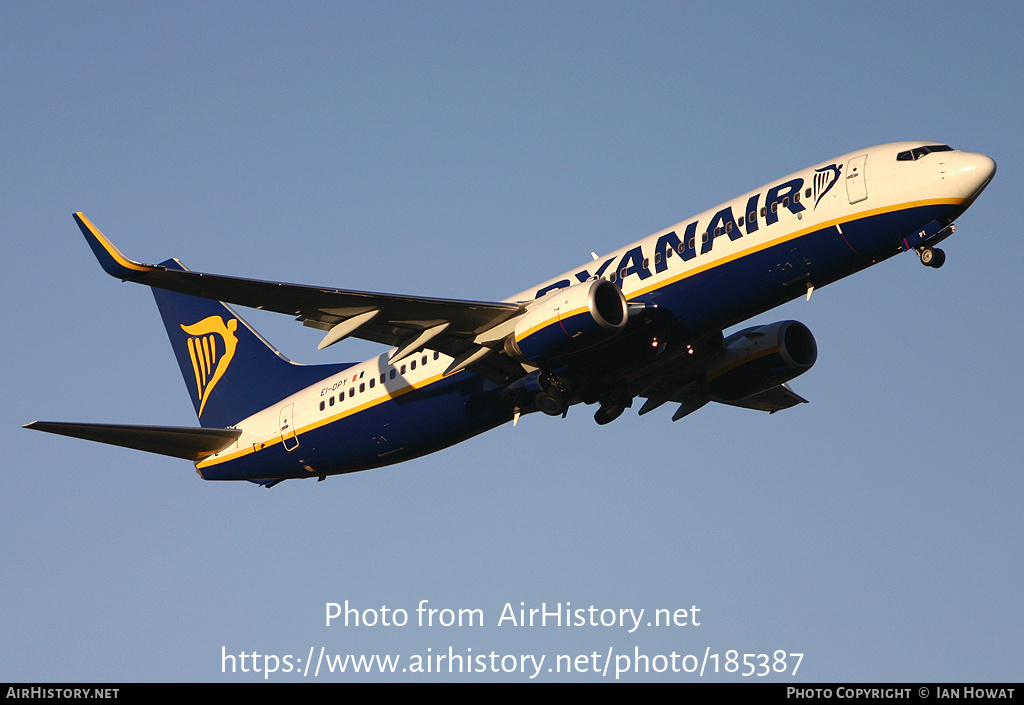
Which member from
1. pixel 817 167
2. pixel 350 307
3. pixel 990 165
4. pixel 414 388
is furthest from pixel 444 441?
pixel 990 165

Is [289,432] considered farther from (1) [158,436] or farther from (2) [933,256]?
(2) [933,256]

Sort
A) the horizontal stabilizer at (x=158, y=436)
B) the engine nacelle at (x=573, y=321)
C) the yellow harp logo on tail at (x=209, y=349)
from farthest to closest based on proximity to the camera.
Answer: the yellow harp logo on tail at (x=209, y=349) < the horizontal stabilizer at (x=158, y=436) < the engine nacelle at (x=573, y=321)

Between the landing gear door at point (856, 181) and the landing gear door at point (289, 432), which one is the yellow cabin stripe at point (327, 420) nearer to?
the landing gear door at point (289, 432)

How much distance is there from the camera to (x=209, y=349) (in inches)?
1572

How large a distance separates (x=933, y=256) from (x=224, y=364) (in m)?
23.0

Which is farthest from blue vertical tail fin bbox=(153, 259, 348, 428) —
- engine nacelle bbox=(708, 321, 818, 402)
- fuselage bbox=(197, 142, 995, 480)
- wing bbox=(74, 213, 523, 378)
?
engine nacelle bbox=(708, 321, 818, 402)

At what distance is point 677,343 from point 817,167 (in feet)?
17.4

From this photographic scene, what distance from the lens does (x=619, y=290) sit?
27.9m

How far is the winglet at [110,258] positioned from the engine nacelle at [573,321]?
869cm

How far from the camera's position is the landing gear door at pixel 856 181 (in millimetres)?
26781

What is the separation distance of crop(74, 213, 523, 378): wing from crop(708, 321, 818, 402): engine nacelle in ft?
21.2

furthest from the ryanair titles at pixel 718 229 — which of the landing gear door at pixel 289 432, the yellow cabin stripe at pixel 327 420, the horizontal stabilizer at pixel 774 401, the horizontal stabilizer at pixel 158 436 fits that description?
the horizontal stabilizer at pixel 158 436

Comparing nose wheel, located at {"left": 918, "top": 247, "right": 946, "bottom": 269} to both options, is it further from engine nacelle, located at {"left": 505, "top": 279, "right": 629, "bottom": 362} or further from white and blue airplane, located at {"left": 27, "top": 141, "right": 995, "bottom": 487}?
engine nacelle, located at {"left": 505, "top": 279, "right": 629, "bottom": 362}

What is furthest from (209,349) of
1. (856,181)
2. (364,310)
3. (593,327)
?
(856,181)
